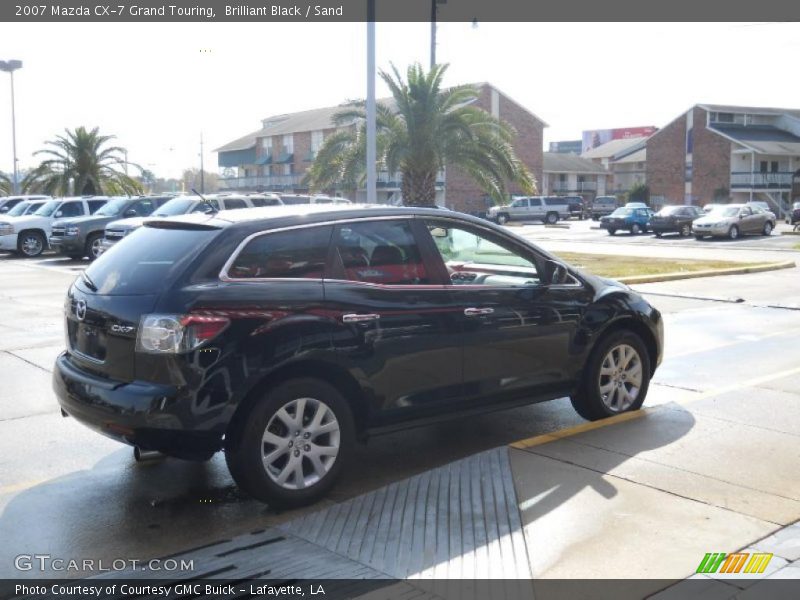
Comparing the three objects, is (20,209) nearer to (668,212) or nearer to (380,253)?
(380,253)

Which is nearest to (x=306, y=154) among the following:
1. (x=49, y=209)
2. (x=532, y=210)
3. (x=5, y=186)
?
(x=5, y=186)

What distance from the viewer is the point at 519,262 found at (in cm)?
649

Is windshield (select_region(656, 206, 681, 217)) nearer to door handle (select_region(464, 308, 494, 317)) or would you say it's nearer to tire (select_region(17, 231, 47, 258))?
tire (select_region(17, 231, 47, 258))

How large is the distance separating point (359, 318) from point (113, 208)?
21.6 meters

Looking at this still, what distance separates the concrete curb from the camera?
713 inches

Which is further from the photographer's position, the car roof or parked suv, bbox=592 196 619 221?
parked suv, bbox=592 196 619 221

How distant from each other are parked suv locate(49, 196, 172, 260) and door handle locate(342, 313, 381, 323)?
1885cm

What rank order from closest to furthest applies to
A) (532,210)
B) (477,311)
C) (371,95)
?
1. (477,311)
2. (371,95)
3. (532,210)

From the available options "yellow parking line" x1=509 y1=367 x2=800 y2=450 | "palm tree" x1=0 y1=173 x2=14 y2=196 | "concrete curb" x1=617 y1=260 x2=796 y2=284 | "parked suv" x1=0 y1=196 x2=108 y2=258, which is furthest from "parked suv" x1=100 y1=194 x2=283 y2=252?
"palm tree" x1=0 y1=173 x2=14 y2=196

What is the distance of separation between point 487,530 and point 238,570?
1361 mm

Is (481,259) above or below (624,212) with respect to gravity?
below

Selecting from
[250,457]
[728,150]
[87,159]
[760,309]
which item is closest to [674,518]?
[250,457]

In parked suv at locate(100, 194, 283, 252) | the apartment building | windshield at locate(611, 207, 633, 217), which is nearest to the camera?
parked suv at locate(100, 194, 283, 252)

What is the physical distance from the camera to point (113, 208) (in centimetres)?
2509
